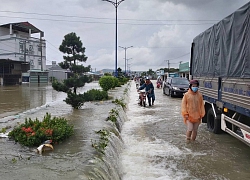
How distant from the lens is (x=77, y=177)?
138 inches

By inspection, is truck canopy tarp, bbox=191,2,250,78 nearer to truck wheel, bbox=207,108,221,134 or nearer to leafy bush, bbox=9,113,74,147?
truck wheel, bbox=207,108,221,134

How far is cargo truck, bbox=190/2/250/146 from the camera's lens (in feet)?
16.8

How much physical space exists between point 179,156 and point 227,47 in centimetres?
287

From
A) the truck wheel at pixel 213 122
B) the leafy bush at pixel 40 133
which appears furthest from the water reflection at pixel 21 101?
the truck wheel at pixel 213 122

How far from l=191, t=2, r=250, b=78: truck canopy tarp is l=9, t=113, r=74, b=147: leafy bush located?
396 centimetres

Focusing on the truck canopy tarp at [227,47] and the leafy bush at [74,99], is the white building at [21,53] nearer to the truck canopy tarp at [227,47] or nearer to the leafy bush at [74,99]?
the leafy bush at [74,99]

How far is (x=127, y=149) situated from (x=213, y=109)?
2801 mm

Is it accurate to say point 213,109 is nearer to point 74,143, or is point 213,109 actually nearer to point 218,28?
point 218,28

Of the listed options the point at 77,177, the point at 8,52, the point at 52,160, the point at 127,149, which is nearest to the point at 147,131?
the point at 127,149

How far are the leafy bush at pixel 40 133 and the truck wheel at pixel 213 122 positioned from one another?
4.09m

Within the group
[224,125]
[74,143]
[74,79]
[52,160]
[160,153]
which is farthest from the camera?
[74,79]

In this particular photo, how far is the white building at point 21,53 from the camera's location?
47.7m

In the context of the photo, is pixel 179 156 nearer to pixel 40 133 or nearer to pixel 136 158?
pixel 136 158

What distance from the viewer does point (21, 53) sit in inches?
2239
